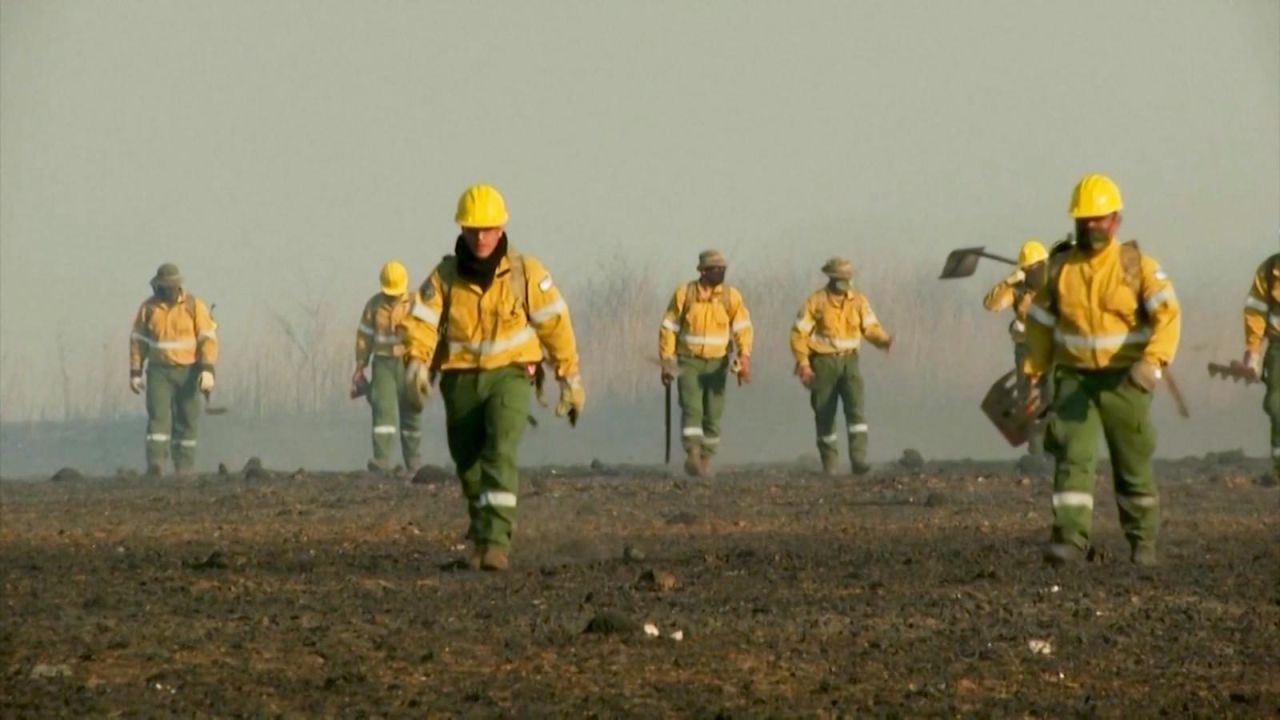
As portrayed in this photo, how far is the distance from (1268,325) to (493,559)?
27.2ft

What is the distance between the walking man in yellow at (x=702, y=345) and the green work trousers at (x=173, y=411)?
5.88m

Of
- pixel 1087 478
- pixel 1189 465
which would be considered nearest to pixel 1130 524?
pixel 1087 478

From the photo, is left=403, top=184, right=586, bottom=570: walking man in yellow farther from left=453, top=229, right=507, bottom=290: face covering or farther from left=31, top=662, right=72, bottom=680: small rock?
left=31, top=662, right=72, bottom=680: small rock

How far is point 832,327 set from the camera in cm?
2594

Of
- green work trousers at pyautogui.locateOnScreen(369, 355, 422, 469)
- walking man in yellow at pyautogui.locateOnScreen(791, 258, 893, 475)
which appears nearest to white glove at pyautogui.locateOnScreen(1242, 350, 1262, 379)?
walking man in yellow at pyautogui.locateOnScreen(791, 258, 893, 475)

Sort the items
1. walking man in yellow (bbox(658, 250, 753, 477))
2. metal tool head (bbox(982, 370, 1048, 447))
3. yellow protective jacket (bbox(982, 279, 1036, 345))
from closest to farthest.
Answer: metal tool head (bbox(982, 370, 1048, 447)) < yellow protective jacket (bbox(982, 279, 1036, 345)) < walking man in yellow (bbox(658, 250, 753, 477))

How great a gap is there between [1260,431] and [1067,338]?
89.8 ft

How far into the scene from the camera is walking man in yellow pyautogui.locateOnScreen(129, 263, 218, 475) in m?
29.0

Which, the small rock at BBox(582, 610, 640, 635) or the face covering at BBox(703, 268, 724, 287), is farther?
the face covering at BBox(703, 268, 724, 287)

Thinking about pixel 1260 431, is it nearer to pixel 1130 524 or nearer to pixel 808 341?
pixel 808 341

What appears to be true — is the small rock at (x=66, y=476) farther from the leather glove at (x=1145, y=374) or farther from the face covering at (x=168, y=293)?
the leather glove at (x=1145, y=374)

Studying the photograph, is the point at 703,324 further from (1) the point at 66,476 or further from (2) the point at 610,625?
(2) the point at 610,625

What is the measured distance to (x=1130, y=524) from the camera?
1457 centimetres

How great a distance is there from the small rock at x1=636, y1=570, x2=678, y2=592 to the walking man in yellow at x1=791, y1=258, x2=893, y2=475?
1234 centimetres
